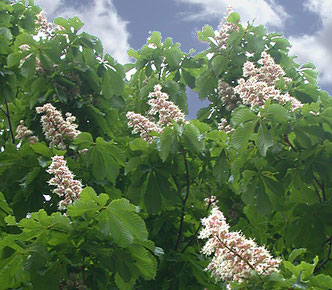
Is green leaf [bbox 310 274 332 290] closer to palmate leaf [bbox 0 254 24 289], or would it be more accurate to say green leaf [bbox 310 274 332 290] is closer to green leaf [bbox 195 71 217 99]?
palmate leaf [bbox 0 254 24 289]

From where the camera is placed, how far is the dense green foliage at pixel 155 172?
354 centimetres

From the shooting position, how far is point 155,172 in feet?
15.4

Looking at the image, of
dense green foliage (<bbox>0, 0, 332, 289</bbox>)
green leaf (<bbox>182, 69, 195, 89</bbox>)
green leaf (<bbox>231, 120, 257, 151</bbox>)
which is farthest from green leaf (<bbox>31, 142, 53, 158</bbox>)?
green leaf (<bbox>182, 69, 195, 89</bbox>)

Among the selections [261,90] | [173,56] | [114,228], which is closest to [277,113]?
[261,90]

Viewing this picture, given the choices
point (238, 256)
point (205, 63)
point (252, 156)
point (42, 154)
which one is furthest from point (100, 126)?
point (238, 256)

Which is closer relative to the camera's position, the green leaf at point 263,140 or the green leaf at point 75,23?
the green leaf at point 263,140

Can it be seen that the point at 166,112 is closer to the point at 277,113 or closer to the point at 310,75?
the point at 277,113

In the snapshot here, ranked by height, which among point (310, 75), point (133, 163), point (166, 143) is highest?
point (310, 75)

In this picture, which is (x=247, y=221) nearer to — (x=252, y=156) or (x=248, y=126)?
(x=252, y=156)

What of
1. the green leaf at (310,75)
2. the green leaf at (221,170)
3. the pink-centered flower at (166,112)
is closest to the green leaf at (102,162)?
the pink-centered flower at (166,112)

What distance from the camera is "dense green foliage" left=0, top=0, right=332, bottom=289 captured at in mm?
3543

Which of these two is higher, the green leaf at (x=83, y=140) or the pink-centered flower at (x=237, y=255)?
the green leaf at (x=83, y=140)

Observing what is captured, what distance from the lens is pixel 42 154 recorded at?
5035 mm

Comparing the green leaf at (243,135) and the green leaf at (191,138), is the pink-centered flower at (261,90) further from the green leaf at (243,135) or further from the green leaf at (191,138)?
the green leaf at (191,138)
